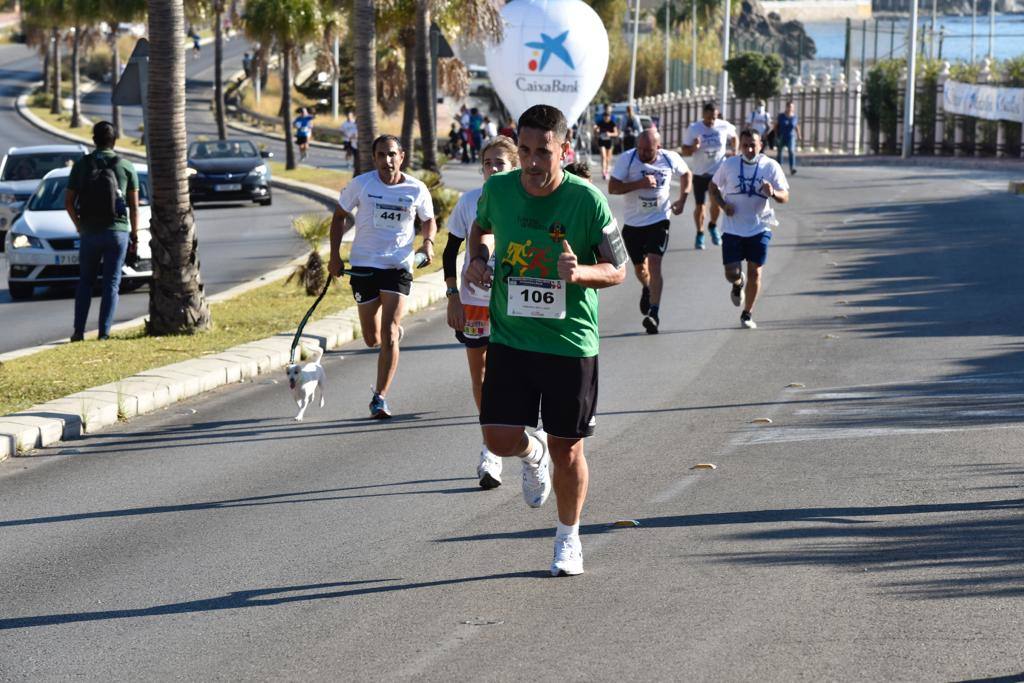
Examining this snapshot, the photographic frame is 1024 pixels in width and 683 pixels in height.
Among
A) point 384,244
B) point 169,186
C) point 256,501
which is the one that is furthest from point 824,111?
point 256,501

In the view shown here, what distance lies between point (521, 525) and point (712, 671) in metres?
2.47

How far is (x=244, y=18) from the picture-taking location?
179 ft

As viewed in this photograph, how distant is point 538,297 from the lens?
652 cm

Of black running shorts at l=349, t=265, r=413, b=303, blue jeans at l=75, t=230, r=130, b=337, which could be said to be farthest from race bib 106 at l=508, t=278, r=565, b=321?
blue jeans at l=75, t=230, r=130, b=337

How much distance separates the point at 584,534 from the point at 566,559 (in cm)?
81

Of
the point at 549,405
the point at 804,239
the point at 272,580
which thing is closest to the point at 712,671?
the point at 549,405

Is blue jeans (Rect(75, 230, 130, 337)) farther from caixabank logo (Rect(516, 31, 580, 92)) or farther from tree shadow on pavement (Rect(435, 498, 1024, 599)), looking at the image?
caixabank logo (Rect(516, 31, 580, 92))

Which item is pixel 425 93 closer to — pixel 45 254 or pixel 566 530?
pixel 45 254

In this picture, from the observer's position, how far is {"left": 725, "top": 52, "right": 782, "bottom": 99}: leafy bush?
6419 centimetres

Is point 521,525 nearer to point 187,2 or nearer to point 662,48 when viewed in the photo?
point 187,2

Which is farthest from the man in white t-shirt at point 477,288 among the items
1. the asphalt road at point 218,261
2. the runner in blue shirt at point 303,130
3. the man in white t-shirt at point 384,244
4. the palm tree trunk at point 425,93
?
the runner in blue shirt at point 303,130

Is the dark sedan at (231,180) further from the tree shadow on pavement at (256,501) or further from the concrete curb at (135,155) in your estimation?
the tree shadow on pavement at (256,501)

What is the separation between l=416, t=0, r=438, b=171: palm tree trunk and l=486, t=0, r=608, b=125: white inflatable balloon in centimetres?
704

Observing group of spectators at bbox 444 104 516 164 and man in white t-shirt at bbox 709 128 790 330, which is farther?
group of spectators at bbox 444 104 516 164
